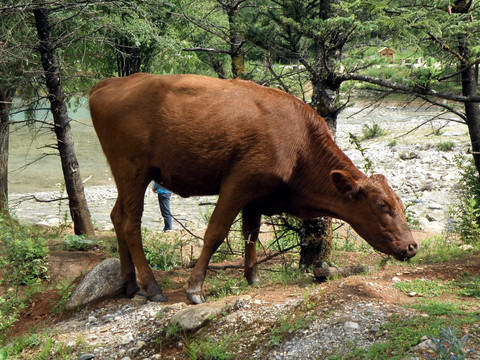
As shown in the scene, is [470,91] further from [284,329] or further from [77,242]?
[77,242]

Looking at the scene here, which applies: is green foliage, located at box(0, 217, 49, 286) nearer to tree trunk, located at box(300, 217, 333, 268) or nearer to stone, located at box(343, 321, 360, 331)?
tree trunk, located at box(300, 217, 333, 268)

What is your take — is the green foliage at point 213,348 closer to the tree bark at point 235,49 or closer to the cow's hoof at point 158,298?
the cow's hoof at point 158,298

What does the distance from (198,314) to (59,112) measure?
227 inches

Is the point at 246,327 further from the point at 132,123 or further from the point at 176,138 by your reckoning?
the point at 132,123

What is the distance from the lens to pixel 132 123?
629 cm

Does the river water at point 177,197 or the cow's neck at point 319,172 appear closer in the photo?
the cow's neck at point 319,172

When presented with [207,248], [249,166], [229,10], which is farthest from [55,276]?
[229,10]

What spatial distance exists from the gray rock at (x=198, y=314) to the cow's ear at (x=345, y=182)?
160cm

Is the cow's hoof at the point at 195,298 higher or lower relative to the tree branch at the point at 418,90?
lower

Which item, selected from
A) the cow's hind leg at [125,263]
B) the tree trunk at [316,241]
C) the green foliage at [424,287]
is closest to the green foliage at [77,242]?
the cow's hind leg at [125,263]

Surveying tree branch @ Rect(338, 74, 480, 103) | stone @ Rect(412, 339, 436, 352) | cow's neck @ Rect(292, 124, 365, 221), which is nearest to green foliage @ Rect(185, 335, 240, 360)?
stone @ Rect(412, 339, 436, 352)

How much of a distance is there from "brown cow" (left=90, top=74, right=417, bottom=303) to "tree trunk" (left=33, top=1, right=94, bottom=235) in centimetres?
345

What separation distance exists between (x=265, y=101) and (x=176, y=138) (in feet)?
3.62

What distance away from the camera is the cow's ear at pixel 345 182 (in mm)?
5879
